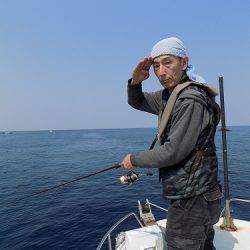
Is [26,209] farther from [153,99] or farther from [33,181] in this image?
[153,99]

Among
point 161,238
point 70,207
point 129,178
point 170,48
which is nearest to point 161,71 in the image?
point 170,48

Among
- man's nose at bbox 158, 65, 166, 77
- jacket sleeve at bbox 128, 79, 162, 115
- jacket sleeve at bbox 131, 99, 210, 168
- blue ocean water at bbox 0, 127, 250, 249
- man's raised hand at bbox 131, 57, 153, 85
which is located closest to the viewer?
jacket sleeve at bbox 131, 99, 210, 168

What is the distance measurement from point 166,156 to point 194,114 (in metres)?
0.59

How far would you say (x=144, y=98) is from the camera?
190 inches

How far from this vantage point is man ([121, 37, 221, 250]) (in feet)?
10.7

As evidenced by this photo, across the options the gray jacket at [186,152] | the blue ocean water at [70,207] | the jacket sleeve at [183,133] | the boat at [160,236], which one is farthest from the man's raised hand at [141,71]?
the blue ocean water at [70,207]

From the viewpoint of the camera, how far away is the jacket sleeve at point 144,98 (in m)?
4.74

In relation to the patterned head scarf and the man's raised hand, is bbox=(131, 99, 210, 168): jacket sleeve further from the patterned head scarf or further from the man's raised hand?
the man's raised hand

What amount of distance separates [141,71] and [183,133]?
5.13ft

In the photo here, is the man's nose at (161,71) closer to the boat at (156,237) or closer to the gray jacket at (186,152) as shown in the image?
the gray jacket at (186,152)

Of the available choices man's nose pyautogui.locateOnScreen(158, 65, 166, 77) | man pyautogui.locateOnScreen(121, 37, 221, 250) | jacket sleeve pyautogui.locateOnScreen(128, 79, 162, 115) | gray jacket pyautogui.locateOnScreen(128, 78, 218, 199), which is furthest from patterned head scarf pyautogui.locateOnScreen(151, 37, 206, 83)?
jacket sleeve pyautogui.locateOnScreen(128, 79, 162, 115)

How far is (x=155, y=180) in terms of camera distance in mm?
34750

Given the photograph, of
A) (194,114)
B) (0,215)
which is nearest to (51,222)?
(0,215)

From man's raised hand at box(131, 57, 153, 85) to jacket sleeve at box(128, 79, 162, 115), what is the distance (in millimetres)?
154
